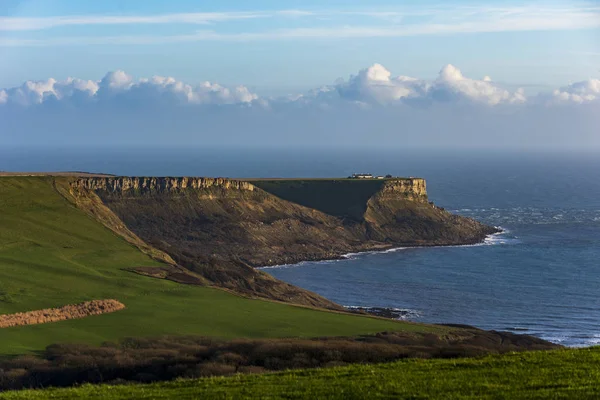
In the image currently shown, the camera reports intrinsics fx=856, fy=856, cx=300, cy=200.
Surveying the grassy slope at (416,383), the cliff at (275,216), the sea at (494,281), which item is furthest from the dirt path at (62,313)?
the cliff at (275,216)

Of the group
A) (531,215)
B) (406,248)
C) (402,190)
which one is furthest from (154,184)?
(531,215)

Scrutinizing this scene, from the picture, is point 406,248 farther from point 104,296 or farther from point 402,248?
point 104,296

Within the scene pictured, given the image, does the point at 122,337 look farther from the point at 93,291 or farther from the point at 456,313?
the point at 456,313

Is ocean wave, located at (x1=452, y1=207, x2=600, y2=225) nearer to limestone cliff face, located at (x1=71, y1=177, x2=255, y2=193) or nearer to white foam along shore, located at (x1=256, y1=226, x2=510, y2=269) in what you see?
white foam along shore, located at (x1=256, y1=226, x2=510, y2=269)

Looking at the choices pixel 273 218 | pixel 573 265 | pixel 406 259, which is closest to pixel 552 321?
pixel 573 265

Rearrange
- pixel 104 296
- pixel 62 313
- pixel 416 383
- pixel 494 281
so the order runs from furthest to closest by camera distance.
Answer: pixel 494 281 → pixel 104 296 → pixel 62 313 → pixel 416 383

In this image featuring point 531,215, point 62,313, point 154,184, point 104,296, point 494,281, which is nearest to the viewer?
point 62,313

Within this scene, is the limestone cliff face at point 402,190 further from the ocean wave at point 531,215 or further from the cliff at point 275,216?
the ocean wave at point 531,215
